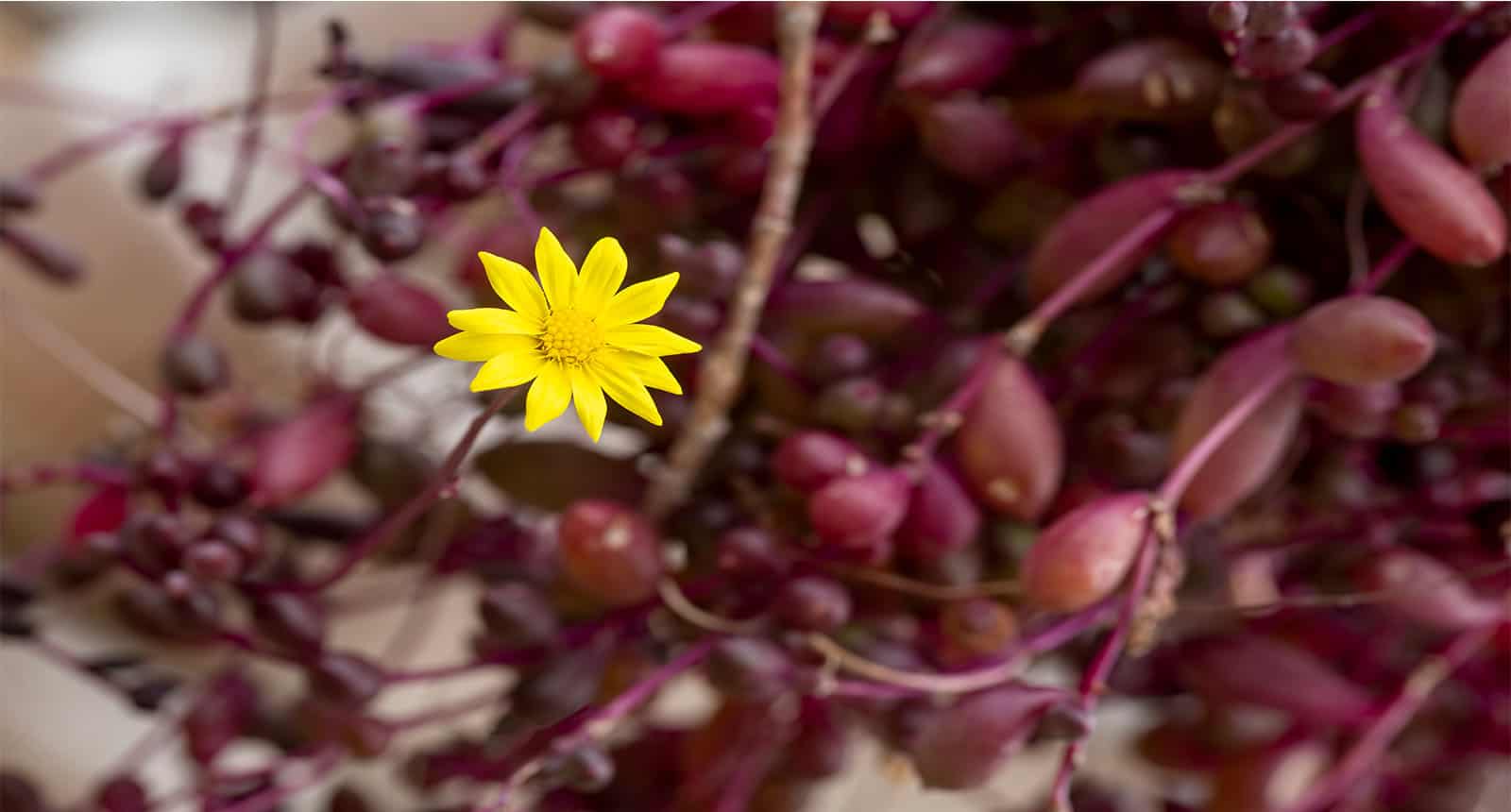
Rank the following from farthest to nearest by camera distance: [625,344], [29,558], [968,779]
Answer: [29,558], [968,779], [625,344]

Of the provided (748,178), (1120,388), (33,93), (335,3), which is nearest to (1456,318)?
(1120,388)

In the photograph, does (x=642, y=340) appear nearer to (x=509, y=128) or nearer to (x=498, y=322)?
(x=498, y=322)

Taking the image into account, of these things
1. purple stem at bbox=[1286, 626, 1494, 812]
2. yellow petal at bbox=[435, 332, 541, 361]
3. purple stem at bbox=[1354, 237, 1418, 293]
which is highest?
yellow petal at bbox=[435, 332, 541, 361]

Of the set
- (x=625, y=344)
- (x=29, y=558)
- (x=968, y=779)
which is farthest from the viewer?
(x=29, y=558)

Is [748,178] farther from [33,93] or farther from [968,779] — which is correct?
[33,93]

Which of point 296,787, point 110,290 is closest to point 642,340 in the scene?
point 296,787

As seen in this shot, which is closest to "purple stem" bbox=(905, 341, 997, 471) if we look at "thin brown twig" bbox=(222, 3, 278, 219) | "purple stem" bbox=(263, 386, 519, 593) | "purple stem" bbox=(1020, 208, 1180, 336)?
"purple stem" bbox=(1020, 208, 1180, 336)

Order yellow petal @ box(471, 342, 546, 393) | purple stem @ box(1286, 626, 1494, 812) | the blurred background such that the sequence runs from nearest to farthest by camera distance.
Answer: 1. yellow petal @ box(471, 342, 546, 393)
2. purple stem @ box(1286, 626, 1494, 812)
3. the blurred background

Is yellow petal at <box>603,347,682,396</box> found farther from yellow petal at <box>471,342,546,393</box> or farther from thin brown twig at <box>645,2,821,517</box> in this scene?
thin brown twig at <box>645,2,821,517</box>
